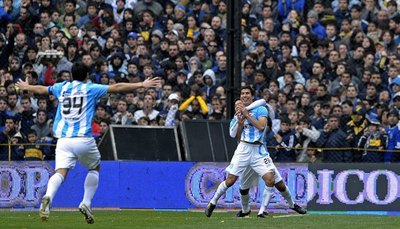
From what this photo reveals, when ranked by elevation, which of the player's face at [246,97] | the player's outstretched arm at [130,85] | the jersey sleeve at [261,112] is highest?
the player's outstretched arm at [130,85]

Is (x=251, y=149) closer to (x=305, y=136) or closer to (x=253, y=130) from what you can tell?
(x=253, y=130)

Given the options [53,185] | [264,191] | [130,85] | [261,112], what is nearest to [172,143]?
[264,191]

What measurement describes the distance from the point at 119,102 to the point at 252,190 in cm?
343

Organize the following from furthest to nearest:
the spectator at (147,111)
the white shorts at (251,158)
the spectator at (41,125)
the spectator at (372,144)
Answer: the spectator at (147,111), the spectator at (41,125), the spectator at (372,144), the white shorts at (251,158)

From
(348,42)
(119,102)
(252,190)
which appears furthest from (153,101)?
(348,42)

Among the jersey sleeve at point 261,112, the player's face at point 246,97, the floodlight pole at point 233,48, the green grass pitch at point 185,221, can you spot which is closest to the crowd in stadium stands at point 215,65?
the floodlight pole at point 233,48

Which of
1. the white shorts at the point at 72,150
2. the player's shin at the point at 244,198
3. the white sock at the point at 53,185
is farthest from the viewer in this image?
the player's shin at the point at 244,198

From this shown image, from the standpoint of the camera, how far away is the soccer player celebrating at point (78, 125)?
1633 cm

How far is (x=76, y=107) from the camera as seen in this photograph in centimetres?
1655

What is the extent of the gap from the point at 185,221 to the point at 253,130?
179 centimetres

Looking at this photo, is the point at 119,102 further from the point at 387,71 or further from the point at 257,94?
the point at 387,71

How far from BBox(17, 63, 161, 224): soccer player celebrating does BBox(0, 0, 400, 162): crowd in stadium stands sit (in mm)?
7168

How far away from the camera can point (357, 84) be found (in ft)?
82.8

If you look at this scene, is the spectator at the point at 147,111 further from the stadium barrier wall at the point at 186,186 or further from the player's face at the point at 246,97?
the player's face at the point at 246,97
